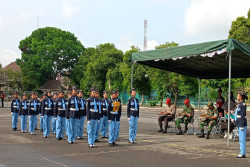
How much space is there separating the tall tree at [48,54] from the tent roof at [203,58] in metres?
50.4

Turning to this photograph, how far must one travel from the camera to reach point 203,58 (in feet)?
48.1

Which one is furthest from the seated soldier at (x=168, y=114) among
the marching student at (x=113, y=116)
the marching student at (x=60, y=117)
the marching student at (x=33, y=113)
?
the marching student at (x=33, y=113)

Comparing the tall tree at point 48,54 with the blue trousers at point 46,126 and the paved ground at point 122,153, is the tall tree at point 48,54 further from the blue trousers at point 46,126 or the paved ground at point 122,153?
the paved ground at point 122,153

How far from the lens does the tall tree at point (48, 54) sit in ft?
214

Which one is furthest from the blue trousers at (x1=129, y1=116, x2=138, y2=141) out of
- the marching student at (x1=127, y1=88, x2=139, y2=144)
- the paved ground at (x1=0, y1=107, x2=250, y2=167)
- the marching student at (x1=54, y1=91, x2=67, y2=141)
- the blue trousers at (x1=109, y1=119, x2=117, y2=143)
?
the marching student at (x1=54, y1=91, x2=67, y2=141)

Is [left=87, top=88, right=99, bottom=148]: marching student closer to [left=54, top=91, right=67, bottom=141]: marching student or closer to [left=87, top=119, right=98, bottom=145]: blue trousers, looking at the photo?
[left=87, top=119, right=98, bottom=145]: blue trousers

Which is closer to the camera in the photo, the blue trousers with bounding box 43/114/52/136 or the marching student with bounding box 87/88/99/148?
the marching student with bounding box 87/88/99/148

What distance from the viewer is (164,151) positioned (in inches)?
421

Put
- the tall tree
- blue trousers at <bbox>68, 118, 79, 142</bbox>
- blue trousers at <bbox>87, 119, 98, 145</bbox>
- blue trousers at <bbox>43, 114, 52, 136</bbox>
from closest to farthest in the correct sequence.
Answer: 1. blue trousers at <bbox>87, 119, 98, 145</bbox>
2. blue trousers at <bbox>68, 118, 79, 142</bbox>
3. blue trousers at <bbox>43, 114, 52, 136</bbox>
4. the tall tree

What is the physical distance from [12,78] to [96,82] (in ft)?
82.9

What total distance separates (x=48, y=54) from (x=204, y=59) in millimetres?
54294

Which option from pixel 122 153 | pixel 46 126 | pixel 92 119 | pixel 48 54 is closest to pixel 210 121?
pixel 122 153

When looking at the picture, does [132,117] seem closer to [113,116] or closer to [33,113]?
[113,116]

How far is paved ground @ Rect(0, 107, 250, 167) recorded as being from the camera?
8.77m
